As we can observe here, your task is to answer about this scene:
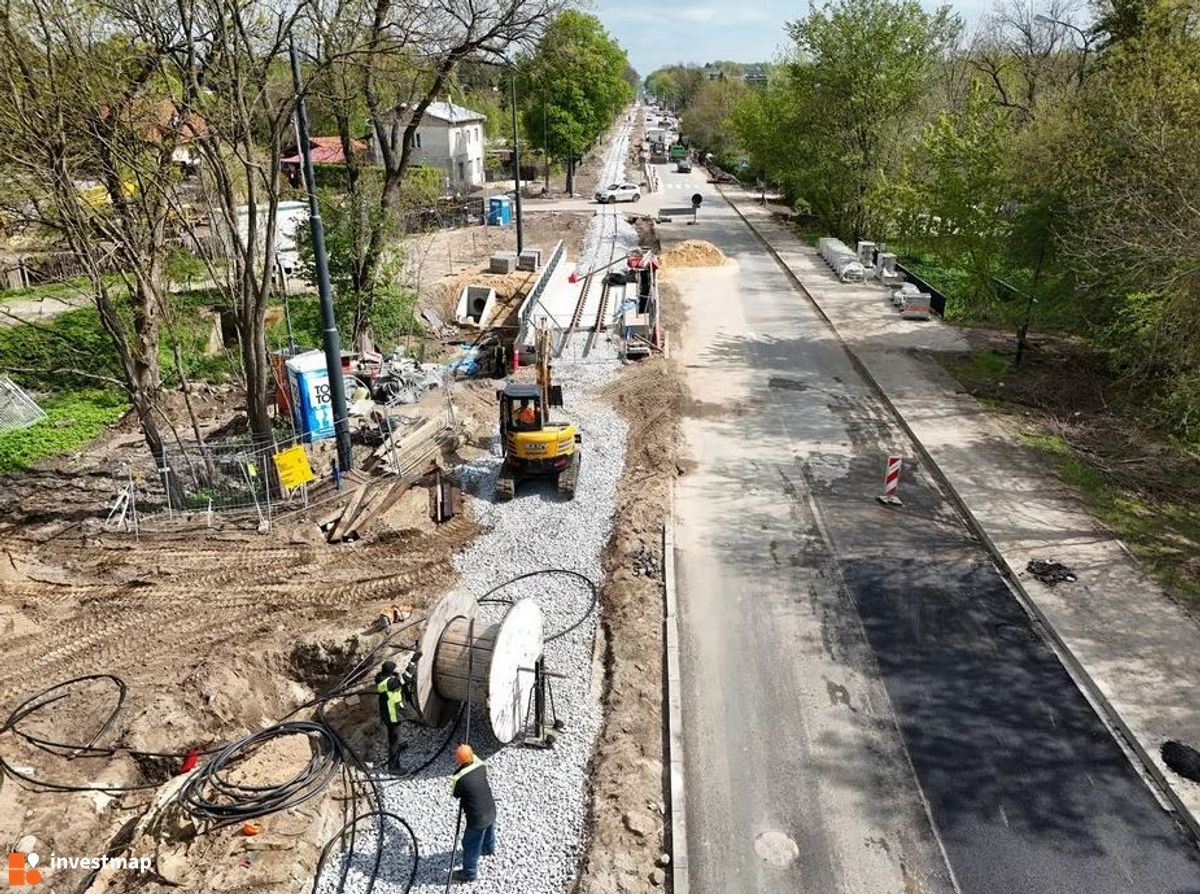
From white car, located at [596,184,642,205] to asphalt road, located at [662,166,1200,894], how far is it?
42.9m

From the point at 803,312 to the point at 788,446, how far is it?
42.7 ft

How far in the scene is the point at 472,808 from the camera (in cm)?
779

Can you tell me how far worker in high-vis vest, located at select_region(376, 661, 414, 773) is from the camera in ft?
29.9

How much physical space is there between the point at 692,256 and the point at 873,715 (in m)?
29.5

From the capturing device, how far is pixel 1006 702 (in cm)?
1048

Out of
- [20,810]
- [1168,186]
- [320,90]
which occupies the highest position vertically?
[320,90]

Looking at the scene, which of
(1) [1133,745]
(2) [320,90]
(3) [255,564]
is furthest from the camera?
(2) [320,90]

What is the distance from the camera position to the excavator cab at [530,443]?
15078 mm

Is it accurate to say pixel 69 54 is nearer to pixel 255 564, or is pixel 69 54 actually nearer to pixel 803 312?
pixel 255 564

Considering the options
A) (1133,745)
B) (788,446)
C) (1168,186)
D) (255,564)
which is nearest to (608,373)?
(788,446)

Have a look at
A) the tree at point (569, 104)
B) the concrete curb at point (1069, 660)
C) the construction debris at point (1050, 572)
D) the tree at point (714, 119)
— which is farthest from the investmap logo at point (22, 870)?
the tree at point (714, 119)

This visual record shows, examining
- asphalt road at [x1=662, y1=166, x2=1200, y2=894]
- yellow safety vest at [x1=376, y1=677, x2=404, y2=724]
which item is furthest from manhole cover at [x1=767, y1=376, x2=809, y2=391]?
yellow safety vest at [x1=376, y1=677, x2=404, y2=724]

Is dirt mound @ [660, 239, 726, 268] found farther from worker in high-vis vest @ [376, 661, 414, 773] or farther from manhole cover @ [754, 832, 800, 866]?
manhole cover @ [754, 832, 800, 866]

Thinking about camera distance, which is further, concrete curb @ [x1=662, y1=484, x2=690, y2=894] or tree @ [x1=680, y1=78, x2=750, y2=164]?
tree @ [x1=680, y1=78, x2=750, y2=164]
